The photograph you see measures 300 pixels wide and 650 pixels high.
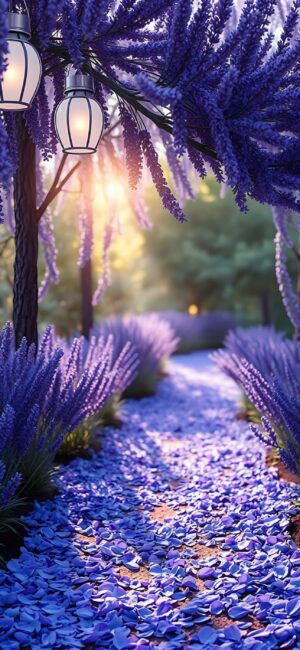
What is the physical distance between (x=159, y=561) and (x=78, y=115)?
96.6 inches

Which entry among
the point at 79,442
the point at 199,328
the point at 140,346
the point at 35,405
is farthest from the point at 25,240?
the point at 199,328

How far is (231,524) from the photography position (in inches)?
140

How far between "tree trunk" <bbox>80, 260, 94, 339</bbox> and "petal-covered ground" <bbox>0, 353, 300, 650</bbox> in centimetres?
357

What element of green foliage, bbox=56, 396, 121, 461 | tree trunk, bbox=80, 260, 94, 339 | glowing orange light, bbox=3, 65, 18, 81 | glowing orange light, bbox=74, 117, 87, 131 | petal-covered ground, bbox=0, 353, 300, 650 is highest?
glowing orange light, bbox=3, 65, 18, 81

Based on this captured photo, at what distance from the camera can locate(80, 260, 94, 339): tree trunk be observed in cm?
840

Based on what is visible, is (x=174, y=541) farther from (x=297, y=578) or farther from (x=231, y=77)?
(x=231, y=77)

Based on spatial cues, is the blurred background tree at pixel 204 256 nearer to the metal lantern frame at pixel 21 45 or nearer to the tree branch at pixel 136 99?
the tree branch at pixel 136 99

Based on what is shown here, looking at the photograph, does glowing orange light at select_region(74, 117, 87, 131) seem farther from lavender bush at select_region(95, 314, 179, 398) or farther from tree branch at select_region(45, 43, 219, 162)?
lavender bush at select_region(95, 314, 179, 398)

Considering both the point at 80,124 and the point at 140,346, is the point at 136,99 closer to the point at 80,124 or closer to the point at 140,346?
the point at 80,124

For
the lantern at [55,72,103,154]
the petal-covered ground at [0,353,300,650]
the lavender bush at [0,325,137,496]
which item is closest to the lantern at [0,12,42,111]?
the lantern at [55,72,103,154]

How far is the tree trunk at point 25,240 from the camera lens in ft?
13.8

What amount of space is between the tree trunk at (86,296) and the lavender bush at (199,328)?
25.5 feet

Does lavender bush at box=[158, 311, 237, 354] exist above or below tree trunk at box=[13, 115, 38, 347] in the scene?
below

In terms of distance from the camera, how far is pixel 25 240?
13.9 feet
